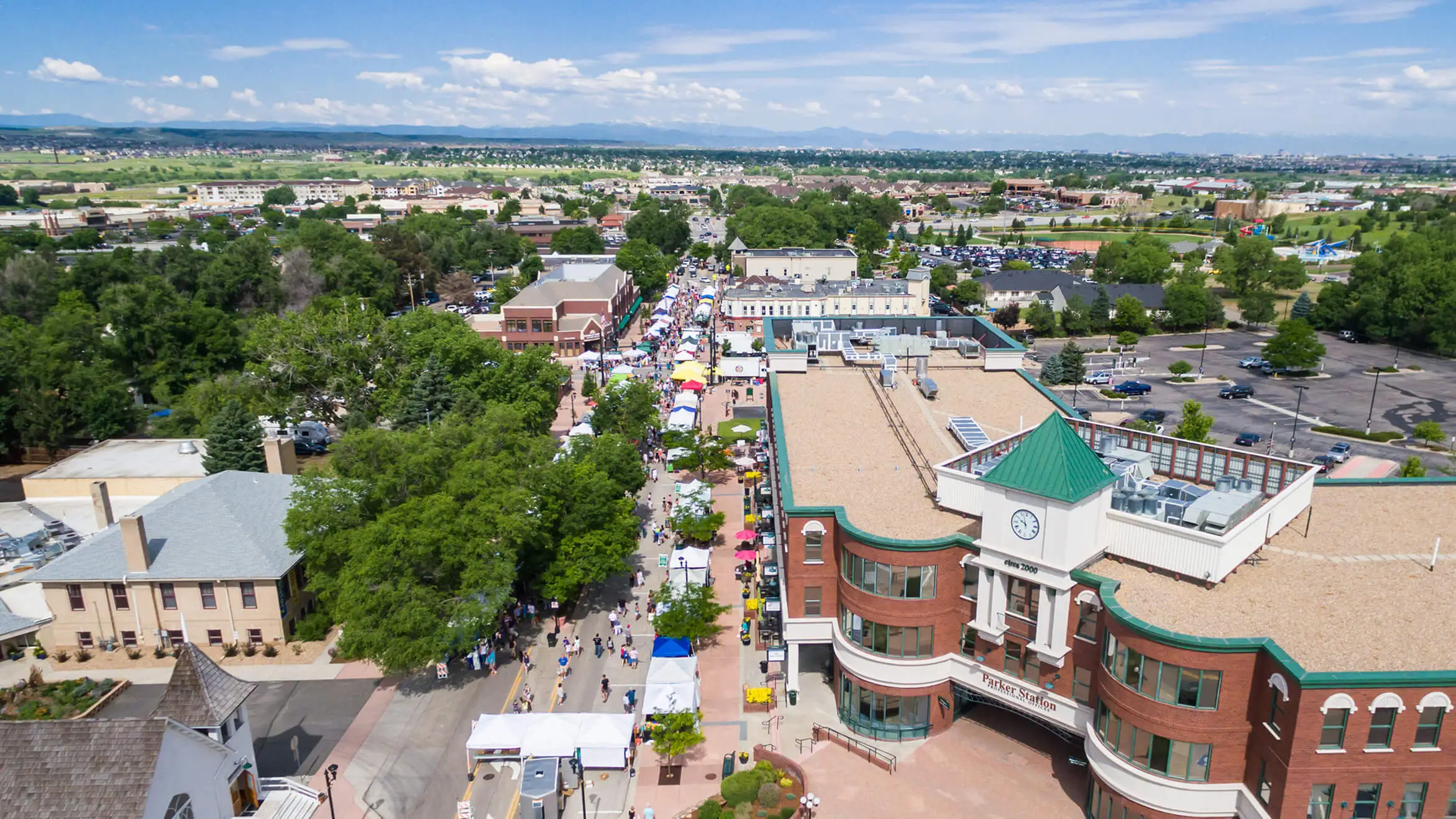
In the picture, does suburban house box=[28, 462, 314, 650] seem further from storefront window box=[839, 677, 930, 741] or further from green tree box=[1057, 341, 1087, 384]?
green tree box=[1057, 341, 1087, 384]

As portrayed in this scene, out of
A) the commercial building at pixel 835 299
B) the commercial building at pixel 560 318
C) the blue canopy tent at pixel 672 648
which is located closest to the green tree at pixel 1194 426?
the blue canopy tent at pixel 672 648

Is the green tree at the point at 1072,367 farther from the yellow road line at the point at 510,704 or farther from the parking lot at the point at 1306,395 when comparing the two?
the yellow road line at the point at 510,704

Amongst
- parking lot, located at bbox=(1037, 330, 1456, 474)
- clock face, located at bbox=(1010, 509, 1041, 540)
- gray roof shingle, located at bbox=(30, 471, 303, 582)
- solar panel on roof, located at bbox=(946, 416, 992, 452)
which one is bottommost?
parking lot, located at bbox=(1037, 330, 1456, 474)

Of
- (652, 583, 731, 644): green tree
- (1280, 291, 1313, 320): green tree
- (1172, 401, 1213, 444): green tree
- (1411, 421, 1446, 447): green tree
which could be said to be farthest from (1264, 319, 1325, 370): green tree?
(652, 583, 731, 644): green tree

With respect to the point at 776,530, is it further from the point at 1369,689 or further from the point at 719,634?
the point at 1369,689

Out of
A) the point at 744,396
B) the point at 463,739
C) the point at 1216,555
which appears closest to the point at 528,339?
the point at 744,396
